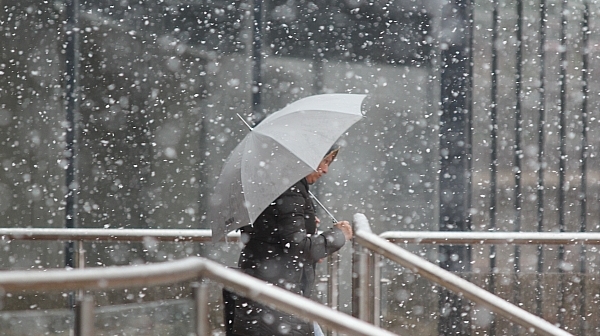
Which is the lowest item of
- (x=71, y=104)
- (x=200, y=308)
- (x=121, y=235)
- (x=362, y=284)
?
(x=121, y=235)

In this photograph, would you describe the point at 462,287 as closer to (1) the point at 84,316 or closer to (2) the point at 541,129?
(1) the point at 84,316

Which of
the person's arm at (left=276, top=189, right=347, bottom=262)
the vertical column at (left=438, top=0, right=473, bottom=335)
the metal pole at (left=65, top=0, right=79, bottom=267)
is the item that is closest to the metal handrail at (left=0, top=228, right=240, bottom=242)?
the person's arm at (left=276, top=189, right=347, bottom=262)

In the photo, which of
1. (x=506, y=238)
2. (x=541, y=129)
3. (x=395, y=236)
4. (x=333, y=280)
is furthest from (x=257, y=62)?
(x=506, y=238)

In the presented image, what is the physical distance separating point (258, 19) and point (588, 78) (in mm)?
3121

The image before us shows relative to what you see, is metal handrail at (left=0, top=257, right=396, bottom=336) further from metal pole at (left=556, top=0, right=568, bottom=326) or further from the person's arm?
metal pole at (left=556, top=0, right=568, bottom=326)

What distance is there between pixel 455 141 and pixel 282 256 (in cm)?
433

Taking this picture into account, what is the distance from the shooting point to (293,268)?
319 centimetres

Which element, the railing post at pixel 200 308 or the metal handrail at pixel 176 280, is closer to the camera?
the metal handrail at pixel 176 280

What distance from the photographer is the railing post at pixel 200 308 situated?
1.78m

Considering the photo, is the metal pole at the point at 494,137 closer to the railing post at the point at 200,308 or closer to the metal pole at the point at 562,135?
the metal pole at the point at 562,135

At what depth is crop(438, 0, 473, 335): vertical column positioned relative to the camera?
23.2 ft

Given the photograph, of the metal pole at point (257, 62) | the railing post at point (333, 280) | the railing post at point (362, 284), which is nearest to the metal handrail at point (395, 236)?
the railing post at point (333, 280)

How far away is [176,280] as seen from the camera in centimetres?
170

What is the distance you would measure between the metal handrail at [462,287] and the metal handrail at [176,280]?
22.0 inches
